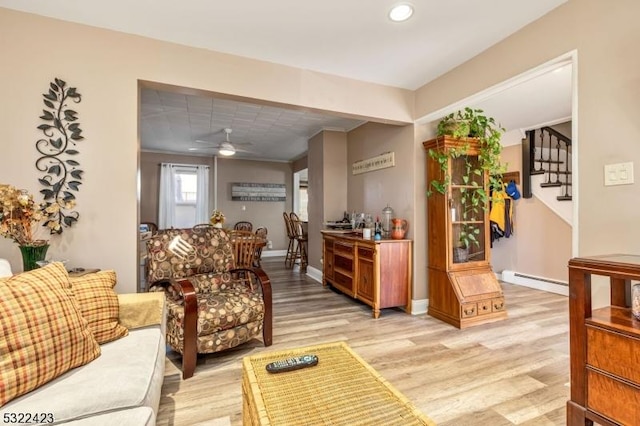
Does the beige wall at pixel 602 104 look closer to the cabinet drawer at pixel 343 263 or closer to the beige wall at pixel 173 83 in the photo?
the beige wall at pixel 173 83

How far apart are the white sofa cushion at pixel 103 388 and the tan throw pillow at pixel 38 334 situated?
4 cm

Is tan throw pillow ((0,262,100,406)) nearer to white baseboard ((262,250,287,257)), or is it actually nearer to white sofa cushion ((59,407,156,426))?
white sofa cushion ((59,407,156,426))

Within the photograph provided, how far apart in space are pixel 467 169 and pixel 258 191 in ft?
17.9

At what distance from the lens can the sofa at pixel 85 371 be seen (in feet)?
Answer: 3.47

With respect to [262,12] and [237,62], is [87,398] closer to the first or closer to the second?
[262,12]

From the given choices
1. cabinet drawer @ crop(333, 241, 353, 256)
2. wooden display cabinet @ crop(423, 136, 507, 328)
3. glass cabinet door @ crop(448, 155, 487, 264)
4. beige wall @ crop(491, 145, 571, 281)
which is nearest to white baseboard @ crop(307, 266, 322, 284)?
cabinet drawer @ crop(333, 241, 353, 256)

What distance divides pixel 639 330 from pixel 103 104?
11.4 feet

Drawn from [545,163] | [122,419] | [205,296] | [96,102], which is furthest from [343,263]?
[545,163]

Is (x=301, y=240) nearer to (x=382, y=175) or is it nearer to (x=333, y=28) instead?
(x=382, y=175)

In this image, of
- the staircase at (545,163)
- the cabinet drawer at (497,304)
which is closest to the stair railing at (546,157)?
the staircase at (545,163)

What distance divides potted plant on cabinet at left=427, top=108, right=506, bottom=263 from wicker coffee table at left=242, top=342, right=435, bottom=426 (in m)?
2.42

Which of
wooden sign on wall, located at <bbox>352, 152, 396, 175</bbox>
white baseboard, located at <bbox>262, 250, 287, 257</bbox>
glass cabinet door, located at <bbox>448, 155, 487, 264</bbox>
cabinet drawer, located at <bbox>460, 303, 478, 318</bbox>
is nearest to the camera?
cabinet drawer, located at <bbox>460, 303, 478, 318</bbox>

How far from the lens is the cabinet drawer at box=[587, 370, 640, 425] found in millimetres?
1297

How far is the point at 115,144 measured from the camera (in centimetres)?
234
